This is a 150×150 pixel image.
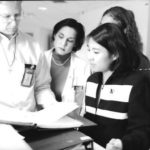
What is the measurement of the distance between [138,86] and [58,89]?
0.66m

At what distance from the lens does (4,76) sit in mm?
881

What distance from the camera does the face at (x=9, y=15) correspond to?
741 millimetres

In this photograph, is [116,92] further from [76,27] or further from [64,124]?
[76,27]

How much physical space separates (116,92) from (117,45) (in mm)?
152

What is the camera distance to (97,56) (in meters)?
0.82

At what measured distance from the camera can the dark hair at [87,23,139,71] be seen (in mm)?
821

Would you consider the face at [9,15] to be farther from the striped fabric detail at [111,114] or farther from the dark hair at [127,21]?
the dark hair at [127,21]

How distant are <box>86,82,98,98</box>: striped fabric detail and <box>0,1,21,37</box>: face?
13.5 inches

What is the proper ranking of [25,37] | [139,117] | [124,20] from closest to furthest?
[139,117] < [25,37] < [124,20]

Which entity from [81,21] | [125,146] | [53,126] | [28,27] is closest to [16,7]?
[28,27]

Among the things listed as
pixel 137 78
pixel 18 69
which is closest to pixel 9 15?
pixel 18 69

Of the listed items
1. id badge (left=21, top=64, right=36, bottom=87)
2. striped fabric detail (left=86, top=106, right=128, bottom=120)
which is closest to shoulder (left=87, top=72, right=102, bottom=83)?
striped fabric detail (left=86, top=106, right=128, bottom=120)

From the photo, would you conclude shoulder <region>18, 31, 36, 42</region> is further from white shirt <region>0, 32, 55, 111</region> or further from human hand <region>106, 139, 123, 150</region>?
human hand <region>106, 139, 123, 150</region>

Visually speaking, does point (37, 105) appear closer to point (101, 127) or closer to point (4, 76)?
point (4, 76)
